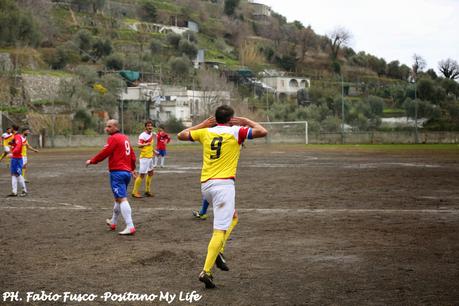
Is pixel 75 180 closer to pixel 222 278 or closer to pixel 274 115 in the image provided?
pixel 222 278

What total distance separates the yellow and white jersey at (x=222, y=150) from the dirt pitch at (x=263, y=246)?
1.42 m

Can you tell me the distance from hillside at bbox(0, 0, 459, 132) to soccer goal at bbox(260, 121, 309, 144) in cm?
216

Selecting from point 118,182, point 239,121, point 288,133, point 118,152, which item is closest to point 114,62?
point 288,133

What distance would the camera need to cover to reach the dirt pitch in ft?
26.8

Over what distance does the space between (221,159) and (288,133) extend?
Result: 2375 inches

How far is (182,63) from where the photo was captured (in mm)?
122125

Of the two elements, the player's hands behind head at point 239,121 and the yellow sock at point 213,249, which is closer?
the yellow sock at point 213,249

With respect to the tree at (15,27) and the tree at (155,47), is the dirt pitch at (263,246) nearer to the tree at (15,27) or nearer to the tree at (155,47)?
the tree at (15,27)

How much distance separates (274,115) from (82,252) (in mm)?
77941

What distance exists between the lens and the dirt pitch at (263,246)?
26.8 ft

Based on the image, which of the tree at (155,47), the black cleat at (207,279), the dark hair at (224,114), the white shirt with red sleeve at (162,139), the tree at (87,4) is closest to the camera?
the black cleat at (207,279)

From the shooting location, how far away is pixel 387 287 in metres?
8.10

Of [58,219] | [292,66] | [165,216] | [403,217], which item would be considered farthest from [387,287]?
[292,66]

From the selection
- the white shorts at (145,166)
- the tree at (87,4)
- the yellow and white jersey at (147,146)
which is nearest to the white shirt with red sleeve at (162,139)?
the yellow and white jersey at (147,146)
